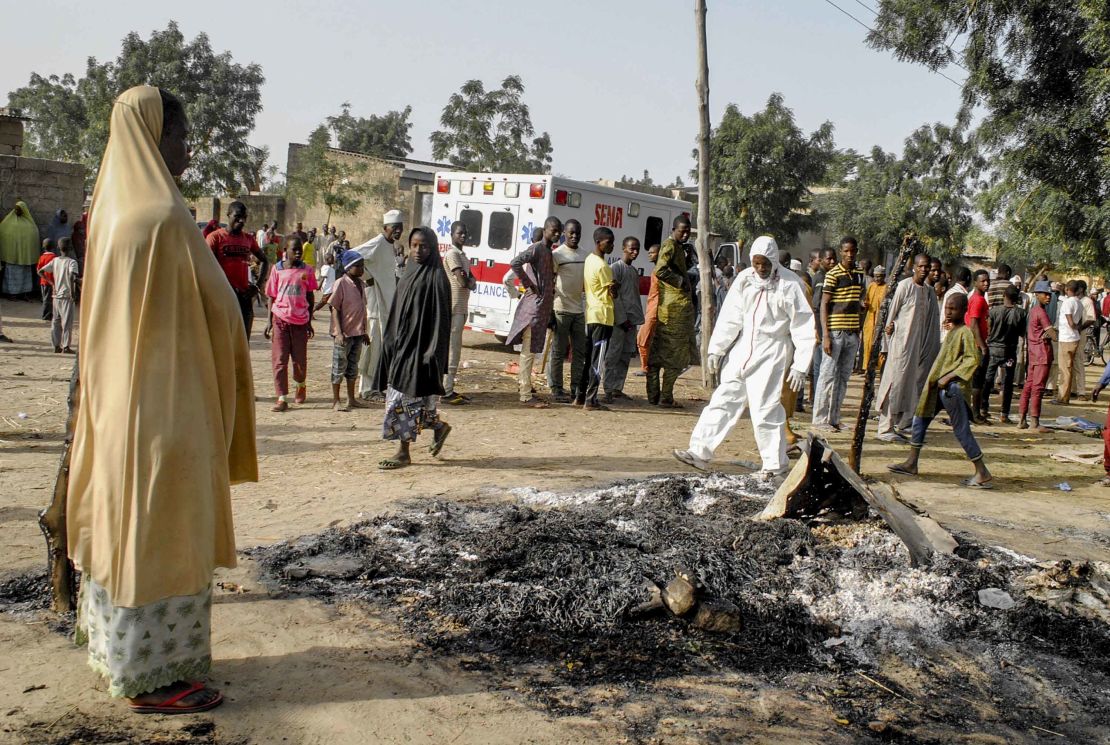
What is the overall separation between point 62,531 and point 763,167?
3616 cm

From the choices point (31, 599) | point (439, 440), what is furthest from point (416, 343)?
point (31, 599)

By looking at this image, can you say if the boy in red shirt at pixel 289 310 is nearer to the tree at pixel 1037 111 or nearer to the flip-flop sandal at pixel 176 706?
the flip-flop sandal at pixel 176 706

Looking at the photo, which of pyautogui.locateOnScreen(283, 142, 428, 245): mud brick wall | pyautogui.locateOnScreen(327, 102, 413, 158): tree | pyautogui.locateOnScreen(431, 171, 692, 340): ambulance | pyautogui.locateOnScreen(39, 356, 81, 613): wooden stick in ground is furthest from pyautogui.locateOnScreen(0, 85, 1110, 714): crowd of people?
pyautogui.locateOnScreen(327, 102, 413, 158): tree

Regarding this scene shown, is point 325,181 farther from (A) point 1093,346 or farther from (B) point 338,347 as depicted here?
(B) point 338,347

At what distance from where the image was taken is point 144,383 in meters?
2.97

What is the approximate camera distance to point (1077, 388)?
15.3 m

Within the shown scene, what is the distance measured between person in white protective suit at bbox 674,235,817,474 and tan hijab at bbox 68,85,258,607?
4749 millimetres

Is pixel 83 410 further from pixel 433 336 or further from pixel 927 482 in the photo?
pixel 927 482

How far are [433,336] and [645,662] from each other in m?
3.55

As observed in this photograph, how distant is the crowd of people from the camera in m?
2.99

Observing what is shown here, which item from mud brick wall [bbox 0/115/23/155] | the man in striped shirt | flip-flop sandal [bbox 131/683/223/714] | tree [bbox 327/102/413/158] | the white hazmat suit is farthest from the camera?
tree [bbox 327/102/413/158]

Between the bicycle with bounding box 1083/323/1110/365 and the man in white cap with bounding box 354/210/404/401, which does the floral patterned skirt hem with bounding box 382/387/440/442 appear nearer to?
the man in white cap with bounding box 354/210/404/401

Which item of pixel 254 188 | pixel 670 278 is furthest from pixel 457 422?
pixel 254 188

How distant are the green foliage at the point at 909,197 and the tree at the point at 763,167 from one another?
15.6 feet
